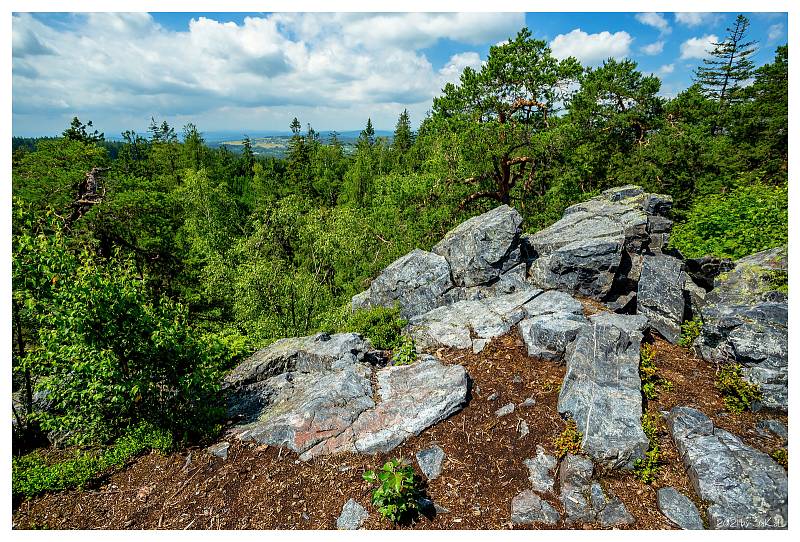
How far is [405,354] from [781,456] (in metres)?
7.40

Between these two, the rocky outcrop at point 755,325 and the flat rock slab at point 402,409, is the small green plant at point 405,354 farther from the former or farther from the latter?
the rocky outcrop at point 755,325

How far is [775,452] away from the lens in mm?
6273

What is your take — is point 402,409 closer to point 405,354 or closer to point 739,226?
point 405,354

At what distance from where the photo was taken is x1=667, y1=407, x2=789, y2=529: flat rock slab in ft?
17.8

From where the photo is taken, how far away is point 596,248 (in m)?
11.7

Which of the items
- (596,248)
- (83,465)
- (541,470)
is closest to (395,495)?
(541,470)

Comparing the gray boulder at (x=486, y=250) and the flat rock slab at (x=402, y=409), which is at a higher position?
→ the gray boulder at (x=486, y=250)

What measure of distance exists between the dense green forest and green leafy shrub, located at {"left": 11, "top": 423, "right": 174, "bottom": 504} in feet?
0.82

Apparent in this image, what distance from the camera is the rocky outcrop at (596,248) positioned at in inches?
459

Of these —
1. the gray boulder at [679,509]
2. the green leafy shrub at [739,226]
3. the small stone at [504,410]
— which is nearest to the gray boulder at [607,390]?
the gray boulder at [679,509]

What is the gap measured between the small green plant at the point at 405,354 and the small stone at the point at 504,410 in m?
2.80

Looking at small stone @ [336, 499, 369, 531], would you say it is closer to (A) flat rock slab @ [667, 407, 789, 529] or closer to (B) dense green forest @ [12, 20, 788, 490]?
(B) dense green forest @ [12, 20, 788, 490]

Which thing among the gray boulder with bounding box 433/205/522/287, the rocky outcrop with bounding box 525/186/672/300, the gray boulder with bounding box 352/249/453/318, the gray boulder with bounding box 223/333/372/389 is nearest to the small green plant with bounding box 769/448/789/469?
the rocky outcrop with bounding box 525/186/672/300
